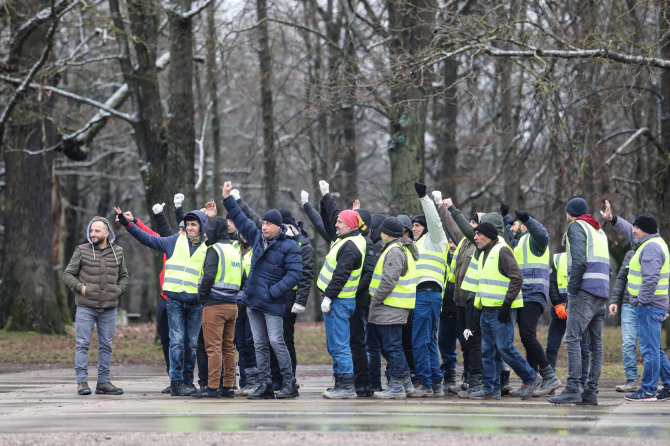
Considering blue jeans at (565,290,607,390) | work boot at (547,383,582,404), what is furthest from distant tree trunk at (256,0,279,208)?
work boot at (547,383,582,404)

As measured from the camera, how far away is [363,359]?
11.1m

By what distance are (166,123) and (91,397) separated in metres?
9.93

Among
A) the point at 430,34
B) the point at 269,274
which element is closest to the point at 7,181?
the point at 430,34

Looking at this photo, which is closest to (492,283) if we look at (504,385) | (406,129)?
(504,385)

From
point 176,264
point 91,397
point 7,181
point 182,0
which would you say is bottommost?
point 91,397

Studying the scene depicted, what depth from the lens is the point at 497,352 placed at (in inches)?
432

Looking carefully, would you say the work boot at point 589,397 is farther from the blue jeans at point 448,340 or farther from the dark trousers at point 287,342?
the dark trousers at point 287,342

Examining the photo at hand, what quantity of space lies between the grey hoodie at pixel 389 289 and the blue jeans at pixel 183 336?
2.08m

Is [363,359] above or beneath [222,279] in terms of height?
beneath

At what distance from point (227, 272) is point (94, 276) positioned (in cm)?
171

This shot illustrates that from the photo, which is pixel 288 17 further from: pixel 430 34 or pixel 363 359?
pixel 363 359

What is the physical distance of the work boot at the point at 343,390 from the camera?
10.9 m

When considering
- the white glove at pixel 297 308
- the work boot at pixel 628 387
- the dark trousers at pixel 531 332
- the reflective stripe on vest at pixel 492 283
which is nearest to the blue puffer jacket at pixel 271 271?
the white glove at pixel 297 308

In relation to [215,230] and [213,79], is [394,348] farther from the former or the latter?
[213,79]
